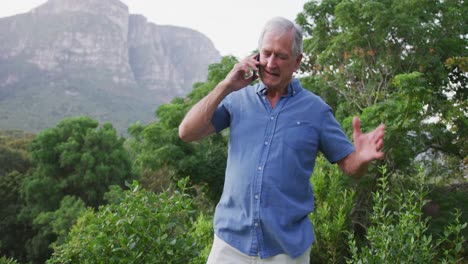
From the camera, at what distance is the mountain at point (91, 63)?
266 ft

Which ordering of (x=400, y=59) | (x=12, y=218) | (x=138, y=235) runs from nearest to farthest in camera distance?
(x=138, y=235)
(x=400, y=59)
(x=12, y=218)

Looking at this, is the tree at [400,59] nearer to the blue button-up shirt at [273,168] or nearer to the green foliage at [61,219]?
the blue button-up shirt at [273,168]

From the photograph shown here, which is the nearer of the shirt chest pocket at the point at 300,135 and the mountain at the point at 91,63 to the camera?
the shirt chest pocket at the point at 300,135


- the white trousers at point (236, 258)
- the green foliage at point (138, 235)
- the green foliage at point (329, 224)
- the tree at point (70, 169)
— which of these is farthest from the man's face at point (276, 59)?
the tree at point (70, 169)

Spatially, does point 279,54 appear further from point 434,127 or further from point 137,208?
point 434,127

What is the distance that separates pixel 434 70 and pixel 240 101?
28.1 feet

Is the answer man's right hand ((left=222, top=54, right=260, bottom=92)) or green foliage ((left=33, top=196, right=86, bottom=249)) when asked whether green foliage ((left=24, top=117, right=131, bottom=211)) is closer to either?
→ green foliage ((left=33, top=196, right=86, bottom=249))

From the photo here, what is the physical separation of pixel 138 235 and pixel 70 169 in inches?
886

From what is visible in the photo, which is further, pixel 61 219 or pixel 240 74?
pixel 61 219

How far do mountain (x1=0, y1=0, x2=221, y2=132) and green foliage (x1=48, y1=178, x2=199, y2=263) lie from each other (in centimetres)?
6466

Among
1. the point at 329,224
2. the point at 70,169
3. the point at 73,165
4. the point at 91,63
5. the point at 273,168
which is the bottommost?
the point at 91,63

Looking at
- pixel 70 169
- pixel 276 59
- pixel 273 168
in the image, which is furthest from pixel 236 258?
pixel 70 169

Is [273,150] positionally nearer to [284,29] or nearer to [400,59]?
[284,29]

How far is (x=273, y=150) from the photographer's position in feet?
5.61
